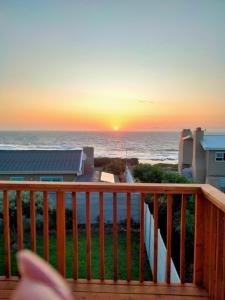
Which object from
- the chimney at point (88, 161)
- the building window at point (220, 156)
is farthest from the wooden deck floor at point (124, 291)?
the building window at point (220, 156)

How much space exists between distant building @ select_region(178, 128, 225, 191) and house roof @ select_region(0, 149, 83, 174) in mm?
5899

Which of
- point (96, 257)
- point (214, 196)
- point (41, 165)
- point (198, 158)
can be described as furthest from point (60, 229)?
point (198, 158)

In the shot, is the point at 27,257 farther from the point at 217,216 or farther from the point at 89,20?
the point at 89,20

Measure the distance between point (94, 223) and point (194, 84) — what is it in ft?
15.9

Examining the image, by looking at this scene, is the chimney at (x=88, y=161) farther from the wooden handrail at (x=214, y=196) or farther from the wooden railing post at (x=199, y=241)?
the wooden handrail at (x=214, y=196)

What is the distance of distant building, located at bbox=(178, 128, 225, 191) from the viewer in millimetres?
14445

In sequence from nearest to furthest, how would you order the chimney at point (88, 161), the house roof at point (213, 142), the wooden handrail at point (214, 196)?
1. the wooden handrail at point (214, 196)
2. the chimney at point (88, 161)
3. the house roof at point (213, 142)

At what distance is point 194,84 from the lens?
844 centimetres

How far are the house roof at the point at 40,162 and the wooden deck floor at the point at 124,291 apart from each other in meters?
8.98

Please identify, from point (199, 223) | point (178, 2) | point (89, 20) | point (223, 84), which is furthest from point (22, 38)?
point (223, 84)

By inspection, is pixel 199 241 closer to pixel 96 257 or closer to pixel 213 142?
pixel 96 257

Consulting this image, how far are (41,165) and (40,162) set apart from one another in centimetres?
30

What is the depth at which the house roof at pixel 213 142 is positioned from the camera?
14375 mm

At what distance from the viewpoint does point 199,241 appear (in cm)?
241
